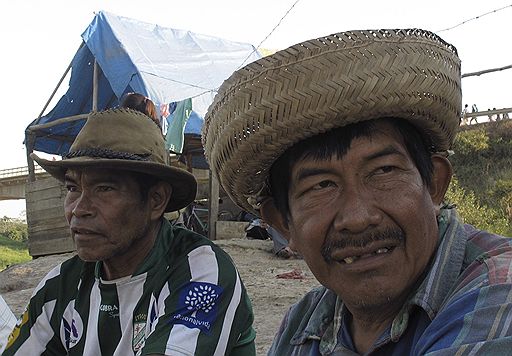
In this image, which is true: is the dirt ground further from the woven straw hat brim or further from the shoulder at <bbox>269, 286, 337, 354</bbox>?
the shoulder at <bbox>269, 286, 337, 354</bbox>

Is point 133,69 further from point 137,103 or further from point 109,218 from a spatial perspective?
point 109,218

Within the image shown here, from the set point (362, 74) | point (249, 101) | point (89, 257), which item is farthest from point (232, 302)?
point (362, 74)

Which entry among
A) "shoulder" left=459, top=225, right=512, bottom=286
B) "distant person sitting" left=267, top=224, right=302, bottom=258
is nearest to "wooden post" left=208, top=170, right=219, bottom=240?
"distant person sitting" left=267, top=224, right=302, bottom=258

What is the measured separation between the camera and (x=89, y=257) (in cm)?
255

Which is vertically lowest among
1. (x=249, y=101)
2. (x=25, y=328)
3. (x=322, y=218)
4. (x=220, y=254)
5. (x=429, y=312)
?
(x=25, y=328)

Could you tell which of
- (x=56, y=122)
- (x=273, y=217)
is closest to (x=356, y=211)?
(x=273, y=217)

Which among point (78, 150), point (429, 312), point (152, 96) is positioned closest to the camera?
point (429, 312)

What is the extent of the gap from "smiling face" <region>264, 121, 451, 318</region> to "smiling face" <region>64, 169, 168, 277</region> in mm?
1162

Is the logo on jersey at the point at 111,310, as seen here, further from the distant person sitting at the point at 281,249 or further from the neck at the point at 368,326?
the distant person sitting at the point at 281,249

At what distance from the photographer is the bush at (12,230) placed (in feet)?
119

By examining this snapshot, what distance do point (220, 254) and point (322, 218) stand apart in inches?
42.1

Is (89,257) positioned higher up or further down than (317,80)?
further down

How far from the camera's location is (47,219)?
36.2 ft

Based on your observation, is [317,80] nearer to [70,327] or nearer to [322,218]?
[322,218]
